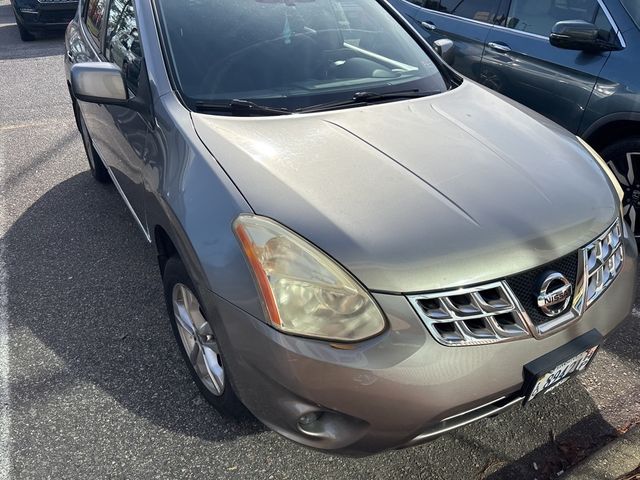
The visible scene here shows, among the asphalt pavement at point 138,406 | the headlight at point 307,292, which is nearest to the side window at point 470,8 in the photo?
the asphalt pavement at point 138,406

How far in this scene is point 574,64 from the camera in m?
3.25

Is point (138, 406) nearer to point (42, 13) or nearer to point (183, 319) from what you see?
point (183, 319)

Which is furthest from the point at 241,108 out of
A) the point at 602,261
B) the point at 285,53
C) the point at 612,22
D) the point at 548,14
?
the point at 548,14

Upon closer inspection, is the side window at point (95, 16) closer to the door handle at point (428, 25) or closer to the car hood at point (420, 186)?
the car hood at point (420, 186)

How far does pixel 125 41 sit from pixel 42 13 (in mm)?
8703

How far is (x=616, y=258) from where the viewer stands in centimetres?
196

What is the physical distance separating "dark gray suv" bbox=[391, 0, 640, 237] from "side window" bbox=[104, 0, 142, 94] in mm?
2266

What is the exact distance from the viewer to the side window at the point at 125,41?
2.56 m

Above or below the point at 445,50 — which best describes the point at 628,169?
below

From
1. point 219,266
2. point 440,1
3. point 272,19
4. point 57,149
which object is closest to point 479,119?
point 272,19

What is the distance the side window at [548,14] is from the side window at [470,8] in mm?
163

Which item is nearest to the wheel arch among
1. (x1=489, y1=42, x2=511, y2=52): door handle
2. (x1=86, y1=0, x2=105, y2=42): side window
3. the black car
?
(x1=489, y1=42, x2=511, y2=52): door handle

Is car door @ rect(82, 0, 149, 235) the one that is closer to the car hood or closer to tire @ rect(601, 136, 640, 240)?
the car hood

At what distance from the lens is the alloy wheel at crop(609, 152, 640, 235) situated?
3.12m
